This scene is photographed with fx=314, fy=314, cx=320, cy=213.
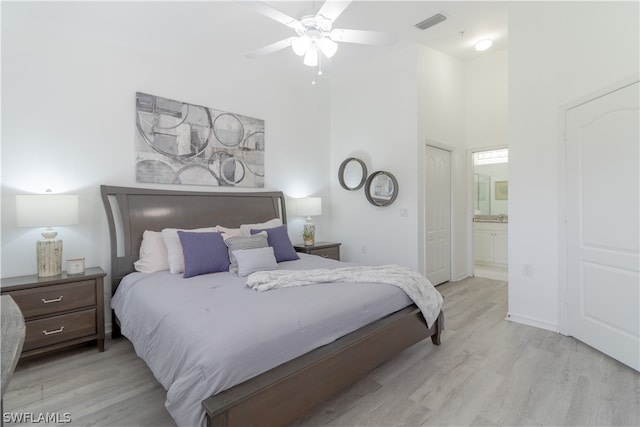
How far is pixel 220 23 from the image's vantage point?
3166 millimetres

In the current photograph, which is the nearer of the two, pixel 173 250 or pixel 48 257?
pixel 48 257

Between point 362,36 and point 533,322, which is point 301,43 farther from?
point 533,322

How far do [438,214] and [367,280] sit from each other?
2.67 metres

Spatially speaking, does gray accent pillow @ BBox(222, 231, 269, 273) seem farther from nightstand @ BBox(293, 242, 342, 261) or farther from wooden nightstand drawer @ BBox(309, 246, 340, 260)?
wooden nightstand drawer @ BBox(309, 246, 340, 260)

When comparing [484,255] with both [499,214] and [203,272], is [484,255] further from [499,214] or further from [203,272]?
[203,272]

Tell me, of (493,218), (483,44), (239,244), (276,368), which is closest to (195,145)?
(239,244)

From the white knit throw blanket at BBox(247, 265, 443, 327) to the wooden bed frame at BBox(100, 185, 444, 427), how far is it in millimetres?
108

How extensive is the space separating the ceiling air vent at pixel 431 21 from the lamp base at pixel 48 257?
13.8ft

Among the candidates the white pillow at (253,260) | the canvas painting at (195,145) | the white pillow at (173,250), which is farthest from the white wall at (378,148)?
the white pillow at (173,250)

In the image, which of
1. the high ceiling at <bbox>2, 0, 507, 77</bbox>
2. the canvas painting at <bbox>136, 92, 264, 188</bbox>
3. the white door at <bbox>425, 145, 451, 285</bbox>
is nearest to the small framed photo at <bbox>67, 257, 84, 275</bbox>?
the canvas painting at <bbox>136, 92, 264, 188</bbox>

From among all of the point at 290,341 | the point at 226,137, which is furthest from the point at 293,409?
the point at 226,137

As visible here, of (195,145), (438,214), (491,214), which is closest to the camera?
(195,145)

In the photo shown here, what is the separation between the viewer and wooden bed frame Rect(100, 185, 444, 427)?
147cm

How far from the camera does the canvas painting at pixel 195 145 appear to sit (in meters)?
3.35
